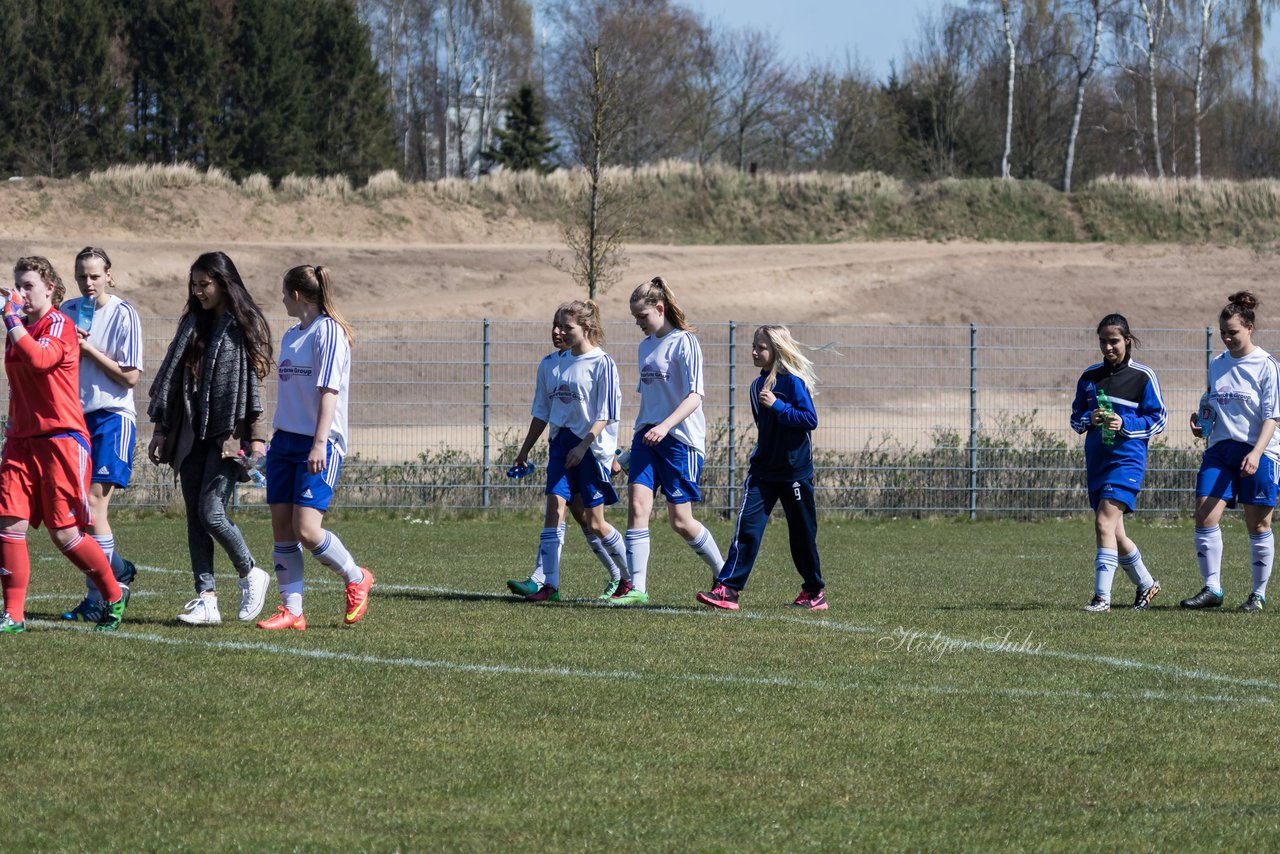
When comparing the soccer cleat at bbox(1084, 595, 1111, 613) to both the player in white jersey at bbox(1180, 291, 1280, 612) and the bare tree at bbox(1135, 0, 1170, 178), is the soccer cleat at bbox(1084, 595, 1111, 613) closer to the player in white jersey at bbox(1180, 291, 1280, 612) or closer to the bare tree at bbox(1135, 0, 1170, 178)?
the player in white jersey at bbox(1180, 291, 1280, 612)

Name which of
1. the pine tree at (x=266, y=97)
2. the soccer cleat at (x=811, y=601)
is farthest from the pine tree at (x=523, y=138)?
the soccer cleat at (x=811, y=601)

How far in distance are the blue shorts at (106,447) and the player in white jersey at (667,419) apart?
9.60 ft

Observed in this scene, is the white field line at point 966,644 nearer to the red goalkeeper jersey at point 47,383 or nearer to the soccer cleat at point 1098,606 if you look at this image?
the soccer cleat at point 1098,606

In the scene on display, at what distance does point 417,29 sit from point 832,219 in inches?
997

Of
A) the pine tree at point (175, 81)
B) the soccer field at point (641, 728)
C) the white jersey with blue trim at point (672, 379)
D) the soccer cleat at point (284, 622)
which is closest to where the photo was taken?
the soccer field at point (641, 728)

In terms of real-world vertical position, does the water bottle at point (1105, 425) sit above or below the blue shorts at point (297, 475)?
above

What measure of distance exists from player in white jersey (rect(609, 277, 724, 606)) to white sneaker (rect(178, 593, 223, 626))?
2.58 metres

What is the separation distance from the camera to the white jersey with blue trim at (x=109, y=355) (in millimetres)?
8398

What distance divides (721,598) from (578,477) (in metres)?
1.17

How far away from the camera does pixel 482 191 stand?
53.3m

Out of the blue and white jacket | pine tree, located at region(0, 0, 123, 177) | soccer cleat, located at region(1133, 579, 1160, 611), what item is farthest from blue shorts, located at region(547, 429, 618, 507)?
pine tree, located at region(0, 0, 123, 177)

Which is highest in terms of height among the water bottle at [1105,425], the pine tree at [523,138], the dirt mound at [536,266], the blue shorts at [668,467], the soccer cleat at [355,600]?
the pine tree at [523,138]

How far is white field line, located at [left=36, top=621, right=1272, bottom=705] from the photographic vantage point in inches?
258

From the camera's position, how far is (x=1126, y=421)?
9719mm
